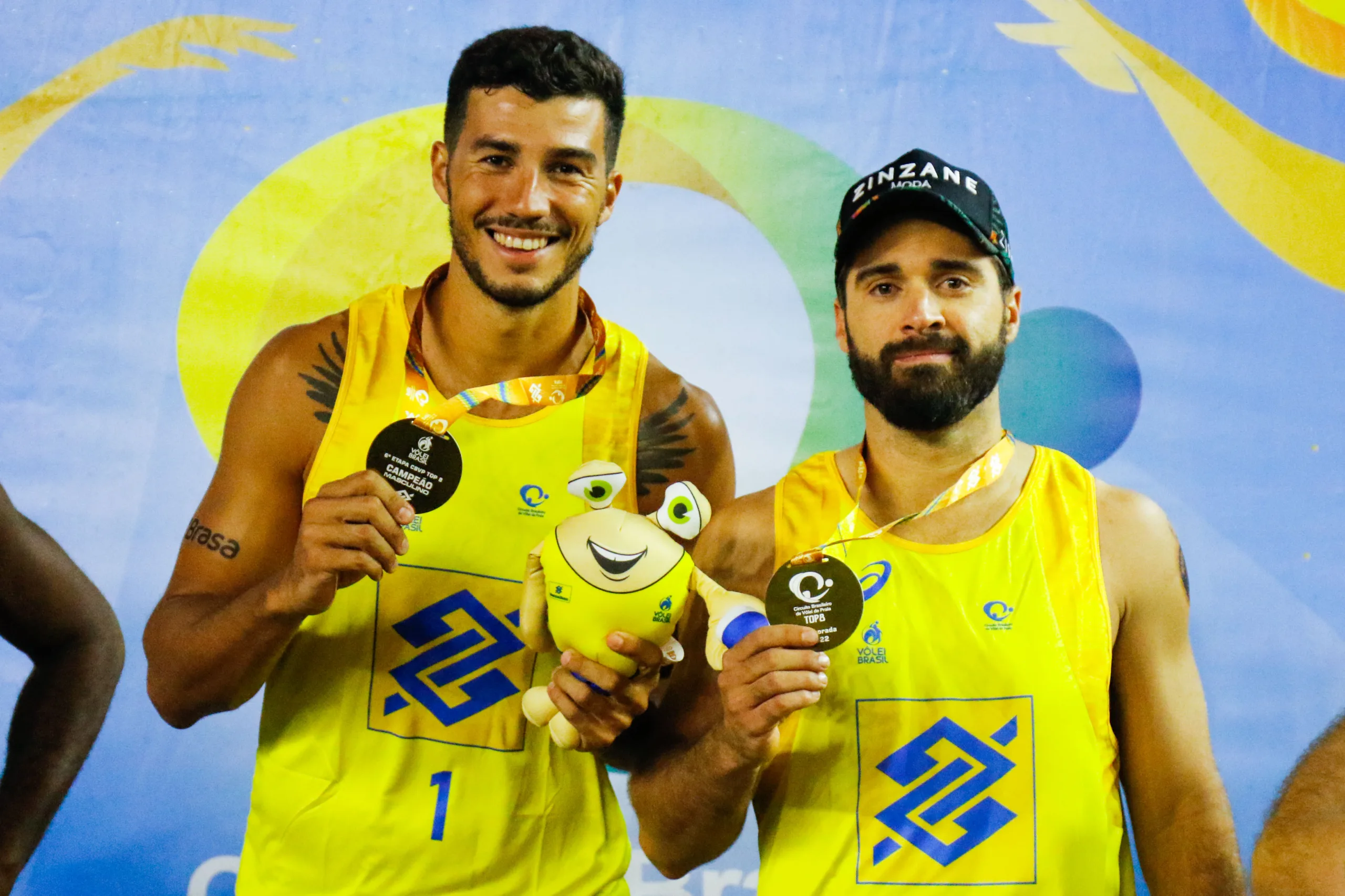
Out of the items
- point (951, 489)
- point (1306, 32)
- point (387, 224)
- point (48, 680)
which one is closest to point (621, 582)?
point (951, 489)

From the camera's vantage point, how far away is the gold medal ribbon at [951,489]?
1.78 m

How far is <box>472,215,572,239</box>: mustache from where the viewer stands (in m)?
1.93

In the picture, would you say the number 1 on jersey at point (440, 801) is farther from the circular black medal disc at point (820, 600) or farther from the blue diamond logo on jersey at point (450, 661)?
the circular black medal disc at point (820, 600)

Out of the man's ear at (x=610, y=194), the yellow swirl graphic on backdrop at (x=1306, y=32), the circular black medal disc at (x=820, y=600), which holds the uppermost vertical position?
the yellow swirl graphic on backdrop at (x=1306, y=32)

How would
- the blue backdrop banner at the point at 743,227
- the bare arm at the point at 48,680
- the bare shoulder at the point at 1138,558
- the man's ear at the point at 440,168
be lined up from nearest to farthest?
1. the bare shoulder at the point at 1138,558
2. the man's ear at the point at 440,168
3. the bare arm at the point at 48,680
4. the blue backdrop banner at the point at 743,227

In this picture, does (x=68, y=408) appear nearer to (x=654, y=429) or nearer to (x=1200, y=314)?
(x=654, y=429)

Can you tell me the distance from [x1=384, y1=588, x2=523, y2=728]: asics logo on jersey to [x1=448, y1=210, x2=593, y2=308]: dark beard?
503 mm

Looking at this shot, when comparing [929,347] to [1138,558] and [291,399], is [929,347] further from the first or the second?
[291,399]

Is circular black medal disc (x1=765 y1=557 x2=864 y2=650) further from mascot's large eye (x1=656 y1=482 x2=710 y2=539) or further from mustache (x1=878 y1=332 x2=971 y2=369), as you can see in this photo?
mustache (x1=878 y1=332 x2=971 y2=369)

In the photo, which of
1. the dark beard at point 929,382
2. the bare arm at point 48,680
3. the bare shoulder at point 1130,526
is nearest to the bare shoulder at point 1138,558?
the bare shoulder at point 1130,526

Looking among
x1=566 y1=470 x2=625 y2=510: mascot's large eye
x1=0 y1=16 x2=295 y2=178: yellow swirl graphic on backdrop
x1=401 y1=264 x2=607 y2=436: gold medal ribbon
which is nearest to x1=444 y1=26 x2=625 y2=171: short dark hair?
x1=401 y1=264 x2=607 y2=436: gold medal ribbon

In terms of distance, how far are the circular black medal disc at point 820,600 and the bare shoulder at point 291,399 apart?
0.86m

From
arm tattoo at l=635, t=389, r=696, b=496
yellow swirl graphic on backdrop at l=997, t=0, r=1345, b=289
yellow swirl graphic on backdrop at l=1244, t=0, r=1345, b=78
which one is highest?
yellow swirl graphic on backdrop at l=1244, t=0, r=1345, b=78

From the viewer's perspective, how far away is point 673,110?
8.57 feet
